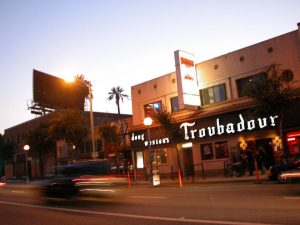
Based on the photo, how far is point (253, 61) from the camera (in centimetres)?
2617

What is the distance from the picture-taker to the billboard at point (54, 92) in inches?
1927

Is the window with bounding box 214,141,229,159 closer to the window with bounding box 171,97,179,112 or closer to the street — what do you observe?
the window with bounding box 171,97,179,112

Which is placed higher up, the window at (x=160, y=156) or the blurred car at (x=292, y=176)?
the window at (x=160, y=156)

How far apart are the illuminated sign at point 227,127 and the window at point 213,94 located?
1.62m

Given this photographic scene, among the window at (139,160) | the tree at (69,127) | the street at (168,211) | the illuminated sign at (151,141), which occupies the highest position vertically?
the tree at (69,127)

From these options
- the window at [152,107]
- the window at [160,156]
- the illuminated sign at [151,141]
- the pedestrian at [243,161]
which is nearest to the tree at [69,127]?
the illuminated sign at [151,141]

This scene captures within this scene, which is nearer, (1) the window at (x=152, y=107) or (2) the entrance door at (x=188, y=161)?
(2) the entrance door at (x=188, y=161)

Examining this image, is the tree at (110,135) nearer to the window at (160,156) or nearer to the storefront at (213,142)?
the storefront at (213,142)

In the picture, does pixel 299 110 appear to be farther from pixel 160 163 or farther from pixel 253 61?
pixel 160 163

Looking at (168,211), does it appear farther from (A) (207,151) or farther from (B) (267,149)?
(A) (207,151)

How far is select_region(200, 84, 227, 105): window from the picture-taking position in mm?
28047

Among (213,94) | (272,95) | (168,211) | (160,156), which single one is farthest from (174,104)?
(168,211)

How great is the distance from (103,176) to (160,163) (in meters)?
18.2

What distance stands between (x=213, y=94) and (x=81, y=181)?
54.2 feet
